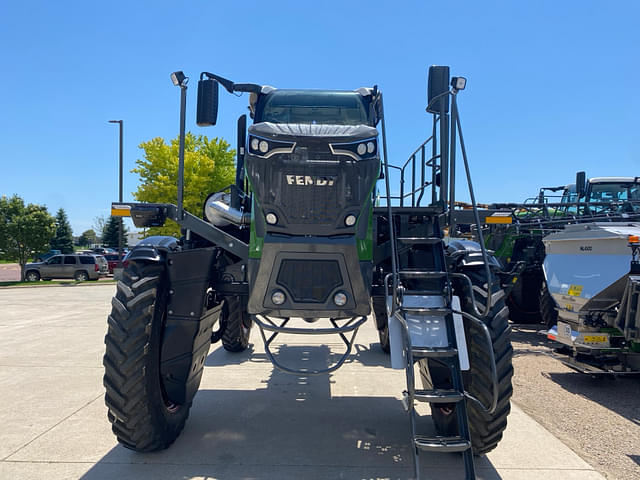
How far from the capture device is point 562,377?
6.75m

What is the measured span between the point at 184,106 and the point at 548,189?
11241 millimetres

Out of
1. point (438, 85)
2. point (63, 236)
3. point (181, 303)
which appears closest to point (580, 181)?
point (438, 85)

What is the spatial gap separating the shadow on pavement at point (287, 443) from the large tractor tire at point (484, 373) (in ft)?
1.20

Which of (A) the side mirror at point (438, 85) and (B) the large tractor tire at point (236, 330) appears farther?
(B) the large tractor tire at point (236, 330)

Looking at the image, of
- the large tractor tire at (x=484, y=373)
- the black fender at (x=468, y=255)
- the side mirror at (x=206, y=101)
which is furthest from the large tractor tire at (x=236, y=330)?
the large tractor tire at (x=484, y=373)

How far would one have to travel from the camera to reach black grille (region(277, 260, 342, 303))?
11.4 ft

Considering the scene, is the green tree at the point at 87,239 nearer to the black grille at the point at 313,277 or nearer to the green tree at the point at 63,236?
the green tree at the point at 63,236

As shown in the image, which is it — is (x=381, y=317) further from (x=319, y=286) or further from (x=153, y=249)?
(x=153, y=249)

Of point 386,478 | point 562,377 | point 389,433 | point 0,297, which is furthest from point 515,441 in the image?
point 0,297

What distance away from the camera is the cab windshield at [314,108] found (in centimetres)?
444

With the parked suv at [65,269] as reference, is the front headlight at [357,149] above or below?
above

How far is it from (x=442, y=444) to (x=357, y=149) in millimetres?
2106

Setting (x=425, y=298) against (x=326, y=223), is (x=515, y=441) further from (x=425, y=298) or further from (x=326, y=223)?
(x=326, y=223)

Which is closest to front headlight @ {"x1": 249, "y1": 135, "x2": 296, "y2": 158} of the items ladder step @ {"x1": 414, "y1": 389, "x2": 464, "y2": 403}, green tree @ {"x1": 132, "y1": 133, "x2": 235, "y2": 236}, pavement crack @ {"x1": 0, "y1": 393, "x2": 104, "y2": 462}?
ladder step @ {"x1": 414, "y1": 389, "x2": 464, "y2": 403}
